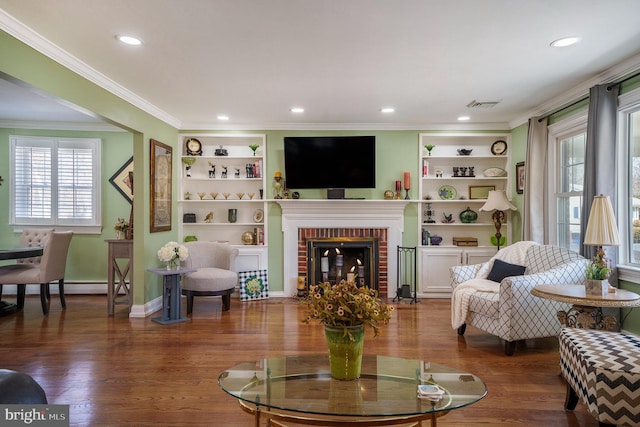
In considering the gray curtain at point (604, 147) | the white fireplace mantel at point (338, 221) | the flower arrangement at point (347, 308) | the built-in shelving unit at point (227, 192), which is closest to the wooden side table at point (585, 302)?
the gray curtain at point (604, 147)

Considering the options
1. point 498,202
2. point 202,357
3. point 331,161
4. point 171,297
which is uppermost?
point 331,161

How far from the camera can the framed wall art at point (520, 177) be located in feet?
19.4

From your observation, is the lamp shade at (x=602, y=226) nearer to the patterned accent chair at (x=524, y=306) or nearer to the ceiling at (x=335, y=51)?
the patterned accent chair at (x=524, y=306)

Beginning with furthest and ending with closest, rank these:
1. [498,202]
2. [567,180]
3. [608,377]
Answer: [498,202] → [567,180] → [608,377]

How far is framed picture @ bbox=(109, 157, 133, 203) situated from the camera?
660 centimetres

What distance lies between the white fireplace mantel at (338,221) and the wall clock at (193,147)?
1.44 metres

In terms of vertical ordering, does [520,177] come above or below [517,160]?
below

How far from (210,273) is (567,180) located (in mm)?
4440

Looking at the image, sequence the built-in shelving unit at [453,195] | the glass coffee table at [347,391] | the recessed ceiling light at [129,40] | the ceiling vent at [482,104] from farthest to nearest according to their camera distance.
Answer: the built-in shelving unit at [453,195] → the ceiling vent at [482,104] → the recessed ceiling light at [129,40] → the glass coffee table at [347,391]

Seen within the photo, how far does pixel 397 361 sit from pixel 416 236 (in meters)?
4.09

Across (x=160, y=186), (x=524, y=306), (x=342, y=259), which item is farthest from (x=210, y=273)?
(x=524, y=306)

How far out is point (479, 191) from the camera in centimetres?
648

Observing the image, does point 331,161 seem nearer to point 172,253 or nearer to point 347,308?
point 172,253

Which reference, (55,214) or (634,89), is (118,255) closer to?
(55,214)
